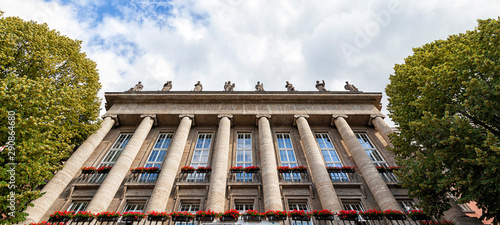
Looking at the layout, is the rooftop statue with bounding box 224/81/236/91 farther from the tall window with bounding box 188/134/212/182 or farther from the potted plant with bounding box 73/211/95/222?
the potted plant with bounding box 73/211/95/222

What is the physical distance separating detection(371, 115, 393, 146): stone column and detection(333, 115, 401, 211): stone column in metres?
2.42

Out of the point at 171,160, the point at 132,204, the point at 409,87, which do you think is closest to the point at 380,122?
the point at 409,87

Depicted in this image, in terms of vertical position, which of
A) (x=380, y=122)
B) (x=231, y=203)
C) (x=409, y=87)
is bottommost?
(x=231, y=203)

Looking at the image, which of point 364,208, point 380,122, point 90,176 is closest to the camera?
point 364,208

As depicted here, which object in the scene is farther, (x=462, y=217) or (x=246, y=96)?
(x=246, y=96)

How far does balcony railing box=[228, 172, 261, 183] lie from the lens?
14301 mm

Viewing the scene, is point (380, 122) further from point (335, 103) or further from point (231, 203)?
point (231, 203)

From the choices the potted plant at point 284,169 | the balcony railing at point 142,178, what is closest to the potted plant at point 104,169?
the balcony railing at point 142,178

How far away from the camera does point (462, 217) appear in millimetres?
10781

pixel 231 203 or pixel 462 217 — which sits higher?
pixel 231 203

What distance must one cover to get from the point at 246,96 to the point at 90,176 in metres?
11.8

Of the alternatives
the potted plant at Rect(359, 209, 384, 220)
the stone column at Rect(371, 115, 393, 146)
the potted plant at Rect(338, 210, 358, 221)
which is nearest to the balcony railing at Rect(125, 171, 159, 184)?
the potted plant at Rect(338, 210, 358, 221)

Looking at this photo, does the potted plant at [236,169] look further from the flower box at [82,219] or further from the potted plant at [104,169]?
the potted plant at [104,169]

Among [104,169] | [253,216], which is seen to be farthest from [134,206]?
[253,216]
